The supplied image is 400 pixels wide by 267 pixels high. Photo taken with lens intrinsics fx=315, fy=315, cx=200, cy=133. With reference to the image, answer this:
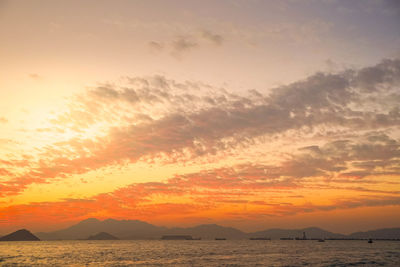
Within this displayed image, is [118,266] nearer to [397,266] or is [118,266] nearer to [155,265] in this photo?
[155,265]

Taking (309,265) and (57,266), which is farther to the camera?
(57,266)

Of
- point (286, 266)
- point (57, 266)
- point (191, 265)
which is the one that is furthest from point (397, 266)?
point (57, 266)

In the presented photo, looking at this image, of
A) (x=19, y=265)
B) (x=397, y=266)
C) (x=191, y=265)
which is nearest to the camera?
(x=397, y=266)

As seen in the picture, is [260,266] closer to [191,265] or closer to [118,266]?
[191,265]

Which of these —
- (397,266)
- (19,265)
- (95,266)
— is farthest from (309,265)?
(19,265)

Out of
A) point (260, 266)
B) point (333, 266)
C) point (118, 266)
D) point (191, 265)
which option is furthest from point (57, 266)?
point (333, 266)

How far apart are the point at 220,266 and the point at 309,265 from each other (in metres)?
24.3

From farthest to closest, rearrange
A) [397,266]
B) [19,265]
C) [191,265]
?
1. [19,265]
2. [191,265]
3. [397,266]

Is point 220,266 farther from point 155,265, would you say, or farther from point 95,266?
point 95,266

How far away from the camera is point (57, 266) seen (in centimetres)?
9181

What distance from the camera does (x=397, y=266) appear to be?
Answer: 83000mm

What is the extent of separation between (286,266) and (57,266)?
65084mm

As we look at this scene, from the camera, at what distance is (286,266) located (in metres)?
83.9

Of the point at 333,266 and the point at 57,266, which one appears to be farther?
the point at 57,266
